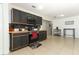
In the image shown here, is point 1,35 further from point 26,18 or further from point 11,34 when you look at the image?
point 26,18

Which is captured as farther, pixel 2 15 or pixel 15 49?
pixel 15 49

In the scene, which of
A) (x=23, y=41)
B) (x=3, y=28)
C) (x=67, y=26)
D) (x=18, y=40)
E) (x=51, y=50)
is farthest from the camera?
(x=67, y=26)

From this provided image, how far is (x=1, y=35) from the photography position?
3209mm

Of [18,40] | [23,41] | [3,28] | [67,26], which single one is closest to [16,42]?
[18,40]

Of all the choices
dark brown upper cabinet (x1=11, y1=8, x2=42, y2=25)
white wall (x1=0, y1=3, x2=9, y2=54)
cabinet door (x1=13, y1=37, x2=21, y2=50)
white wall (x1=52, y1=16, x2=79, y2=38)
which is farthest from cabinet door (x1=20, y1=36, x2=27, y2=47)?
white wall (x1=52, y1=16, x2=79, y2=38)

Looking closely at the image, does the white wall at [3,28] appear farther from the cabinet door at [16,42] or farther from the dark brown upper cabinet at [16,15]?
the dark brown upper cabinet at [16,15]

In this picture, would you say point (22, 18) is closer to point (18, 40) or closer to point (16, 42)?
point (18, 40)

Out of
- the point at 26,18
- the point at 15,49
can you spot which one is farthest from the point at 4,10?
the point at 26,18

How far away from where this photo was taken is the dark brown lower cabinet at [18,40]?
3884 millimetres

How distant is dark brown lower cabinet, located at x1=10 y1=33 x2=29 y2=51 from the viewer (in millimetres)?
3884

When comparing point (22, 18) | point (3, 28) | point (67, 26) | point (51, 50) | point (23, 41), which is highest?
point (22, 18)

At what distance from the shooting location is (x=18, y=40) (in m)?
4.21

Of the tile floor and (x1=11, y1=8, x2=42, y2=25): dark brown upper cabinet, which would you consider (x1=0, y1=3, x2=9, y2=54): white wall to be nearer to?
the tile floor

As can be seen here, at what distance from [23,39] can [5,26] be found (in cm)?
148
